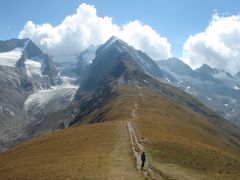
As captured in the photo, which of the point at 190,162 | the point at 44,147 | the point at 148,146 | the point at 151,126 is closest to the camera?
the point at 190,162

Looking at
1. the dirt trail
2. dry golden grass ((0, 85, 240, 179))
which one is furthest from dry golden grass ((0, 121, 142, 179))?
the dirt trail

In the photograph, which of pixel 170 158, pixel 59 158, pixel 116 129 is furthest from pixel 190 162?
pixel 116 129

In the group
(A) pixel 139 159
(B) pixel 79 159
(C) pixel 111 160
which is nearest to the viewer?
(C) pixel 111 160

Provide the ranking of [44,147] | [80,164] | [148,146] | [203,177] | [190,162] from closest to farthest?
[203,177] → [80,164] → [190,162] → [148,146] → [44,147]

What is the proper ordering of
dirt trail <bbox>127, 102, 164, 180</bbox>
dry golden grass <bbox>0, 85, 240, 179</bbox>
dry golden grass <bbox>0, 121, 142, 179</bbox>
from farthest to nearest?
1. dry golden grass <bbox>0, 85, 240, 179</bbox>
2. dry golden grass <bbox>0, 121, 142, 179</bbox>
3. dirt trail <bbox>127, 102, 164, 180</bbox>

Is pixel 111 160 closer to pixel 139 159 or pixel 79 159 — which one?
pixel 139 159

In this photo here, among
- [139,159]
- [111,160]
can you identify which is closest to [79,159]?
[111,160]

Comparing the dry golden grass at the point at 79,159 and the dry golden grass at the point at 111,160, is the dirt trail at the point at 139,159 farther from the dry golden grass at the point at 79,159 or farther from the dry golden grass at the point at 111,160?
the dry golden grass at the point at 79,159

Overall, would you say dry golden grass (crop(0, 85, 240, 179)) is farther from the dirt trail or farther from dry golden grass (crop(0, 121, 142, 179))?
the dirt trail

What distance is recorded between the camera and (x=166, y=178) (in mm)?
50719

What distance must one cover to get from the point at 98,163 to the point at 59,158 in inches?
452

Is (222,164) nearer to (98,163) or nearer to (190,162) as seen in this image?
(190,162)

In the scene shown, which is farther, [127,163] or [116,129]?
[116,129]

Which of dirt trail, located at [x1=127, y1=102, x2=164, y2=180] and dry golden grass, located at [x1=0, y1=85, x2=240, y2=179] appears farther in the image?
dry golden grass, located at [x1=0, y1=85, x2=240, y2=179]
